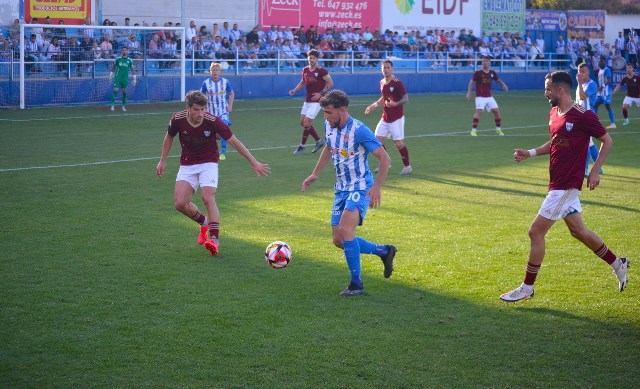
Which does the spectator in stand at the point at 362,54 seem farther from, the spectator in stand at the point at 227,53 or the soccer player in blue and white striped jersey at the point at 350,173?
the soccer player in blue and white striped jersey at the point at 350,173

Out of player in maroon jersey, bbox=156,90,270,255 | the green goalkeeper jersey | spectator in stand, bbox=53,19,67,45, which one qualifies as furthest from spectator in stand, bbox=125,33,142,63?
player in maroon jersey, bbox=156,90,270,255

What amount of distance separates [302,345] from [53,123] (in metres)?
19.4

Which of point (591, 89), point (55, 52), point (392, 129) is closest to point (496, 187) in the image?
point (392, 129)

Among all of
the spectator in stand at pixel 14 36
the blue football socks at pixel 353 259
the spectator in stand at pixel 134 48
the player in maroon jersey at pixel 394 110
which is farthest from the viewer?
the spectator in stand at pixel 134 48

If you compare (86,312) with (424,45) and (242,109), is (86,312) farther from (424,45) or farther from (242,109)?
(424,45)

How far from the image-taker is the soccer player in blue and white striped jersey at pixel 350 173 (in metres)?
8.09

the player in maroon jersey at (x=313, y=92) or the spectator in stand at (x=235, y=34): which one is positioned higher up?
the spectator in stand at (x=235, y=34)

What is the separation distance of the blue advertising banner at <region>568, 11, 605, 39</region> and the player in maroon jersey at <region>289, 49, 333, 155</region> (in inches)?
1672

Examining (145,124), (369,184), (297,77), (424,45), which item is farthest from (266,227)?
(424,45)

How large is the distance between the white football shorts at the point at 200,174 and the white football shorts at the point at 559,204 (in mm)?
4119

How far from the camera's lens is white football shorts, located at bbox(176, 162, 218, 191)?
10.1 m

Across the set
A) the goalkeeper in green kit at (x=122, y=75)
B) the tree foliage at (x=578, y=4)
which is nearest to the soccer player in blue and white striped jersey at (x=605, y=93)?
the goalkeeper in green kit at (x=122, y=75)

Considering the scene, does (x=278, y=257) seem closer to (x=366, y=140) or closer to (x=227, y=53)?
(x=366, y=140)

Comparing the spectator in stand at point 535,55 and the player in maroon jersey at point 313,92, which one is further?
the spectator in stand at point 535,55
